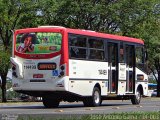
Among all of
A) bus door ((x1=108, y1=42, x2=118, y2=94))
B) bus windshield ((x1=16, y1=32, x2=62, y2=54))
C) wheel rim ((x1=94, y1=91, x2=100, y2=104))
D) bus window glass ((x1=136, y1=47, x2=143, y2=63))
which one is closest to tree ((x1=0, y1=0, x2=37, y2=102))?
bus window glass ((x1=136, y1=47, x2=143, y2=63))

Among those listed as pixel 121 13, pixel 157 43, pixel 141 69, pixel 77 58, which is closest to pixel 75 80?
pixel 77 58

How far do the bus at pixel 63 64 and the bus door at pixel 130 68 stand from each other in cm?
144

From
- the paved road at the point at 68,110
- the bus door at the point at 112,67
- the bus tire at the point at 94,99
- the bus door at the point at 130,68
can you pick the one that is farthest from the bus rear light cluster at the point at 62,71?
the bus door at the point at 130,68

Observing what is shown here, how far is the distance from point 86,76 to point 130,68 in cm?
434

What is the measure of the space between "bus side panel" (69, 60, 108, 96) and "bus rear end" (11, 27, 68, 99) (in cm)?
63

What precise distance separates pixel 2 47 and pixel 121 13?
11.4m

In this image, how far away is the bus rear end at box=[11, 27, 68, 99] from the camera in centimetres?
2323

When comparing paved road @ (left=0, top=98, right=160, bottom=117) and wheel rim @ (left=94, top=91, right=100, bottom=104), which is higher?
wheel rim @ (left=94, top=91, right=100, bottom=104)

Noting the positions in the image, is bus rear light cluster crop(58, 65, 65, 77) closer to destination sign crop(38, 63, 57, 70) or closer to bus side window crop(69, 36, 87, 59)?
destination sign crop(38, 63, 57, 70)

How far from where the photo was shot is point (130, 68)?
93.2 feet

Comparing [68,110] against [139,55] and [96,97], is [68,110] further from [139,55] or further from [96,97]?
[139,55]

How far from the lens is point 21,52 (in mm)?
24047

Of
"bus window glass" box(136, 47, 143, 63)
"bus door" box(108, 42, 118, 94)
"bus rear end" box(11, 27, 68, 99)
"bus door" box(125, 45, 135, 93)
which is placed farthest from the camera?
"bus window glass" box(136, 47, 143, 63)

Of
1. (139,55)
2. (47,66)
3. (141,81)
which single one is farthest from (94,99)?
(139,55)
